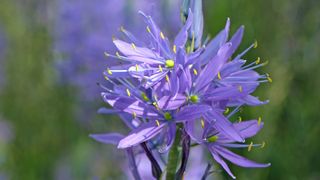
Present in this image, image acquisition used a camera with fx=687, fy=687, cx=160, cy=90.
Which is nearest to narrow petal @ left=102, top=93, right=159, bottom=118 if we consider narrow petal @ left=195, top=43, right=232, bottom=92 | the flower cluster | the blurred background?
the flower cluster

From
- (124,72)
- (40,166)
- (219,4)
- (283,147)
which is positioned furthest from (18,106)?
(124,72)

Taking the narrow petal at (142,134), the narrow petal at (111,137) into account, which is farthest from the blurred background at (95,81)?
the narrow petal at (142,134)

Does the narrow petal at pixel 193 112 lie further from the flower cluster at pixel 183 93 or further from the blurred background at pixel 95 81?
the blurred background at pixel 95 81

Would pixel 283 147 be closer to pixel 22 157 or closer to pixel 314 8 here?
→ pixel 314 8

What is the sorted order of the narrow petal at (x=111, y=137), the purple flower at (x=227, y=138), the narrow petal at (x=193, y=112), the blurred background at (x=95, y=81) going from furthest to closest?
the blurred background at (x=95, y=81) → the narrow petal at (x=111, y=137) → the purple flower at (x=227, y=138) → the narrow petal at (x=193, y=112)

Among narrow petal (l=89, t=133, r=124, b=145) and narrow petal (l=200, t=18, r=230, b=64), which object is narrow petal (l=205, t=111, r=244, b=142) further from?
narrow petal (l=89, t=133, r=124, b=145)

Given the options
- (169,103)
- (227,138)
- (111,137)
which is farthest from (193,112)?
(111,137)
